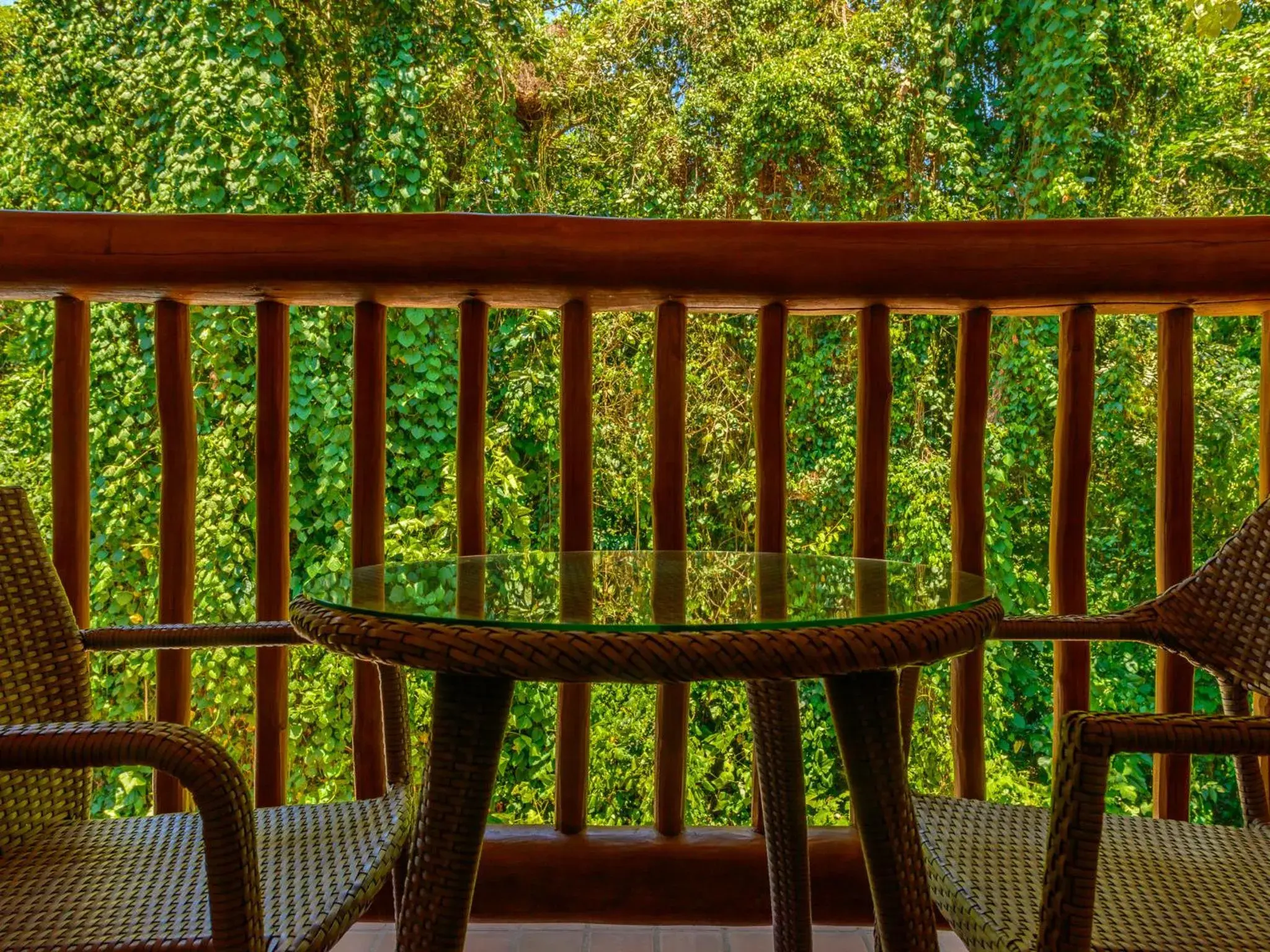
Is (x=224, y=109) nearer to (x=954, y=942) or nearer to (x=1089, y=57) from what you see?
(x=1089, y=57)

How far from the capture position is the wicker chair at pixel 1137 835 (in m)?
0.68

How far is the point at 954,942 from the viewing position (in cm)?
144

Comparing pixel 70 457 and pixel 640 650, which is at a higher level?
pixel 70 457

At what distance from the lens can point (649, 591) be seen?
0.91 metres

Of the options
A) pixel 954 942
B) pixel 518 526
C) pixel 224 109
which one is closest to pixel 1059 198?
pixel 518 526

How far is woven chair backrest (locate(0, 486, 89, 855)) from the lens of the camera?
1.02m

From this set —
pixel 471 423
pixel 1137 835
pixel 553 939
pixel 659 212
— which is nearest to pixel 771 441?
pixel 471 423

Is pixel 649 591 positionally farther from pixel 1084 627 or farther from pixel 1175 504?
pixel 1175 504

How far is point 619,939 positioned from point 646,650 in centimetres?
98

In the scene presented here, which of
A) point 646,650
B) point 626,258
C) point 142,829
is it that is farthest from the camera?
point 626,258

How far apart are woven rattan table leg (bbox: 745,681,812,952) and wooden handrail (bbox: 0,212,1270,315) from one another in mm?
634

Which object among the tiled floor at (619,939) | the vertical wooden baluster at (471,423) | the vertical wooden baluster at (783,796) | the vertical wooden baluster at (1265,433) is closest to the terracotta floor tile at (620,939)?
the tiled floor at (619,939)

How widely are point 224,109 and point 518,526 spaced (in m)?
3.31

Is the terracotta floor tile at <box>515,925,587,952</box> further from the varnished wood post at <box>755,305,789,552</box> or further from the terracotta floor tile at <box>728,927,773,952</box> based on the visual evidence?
the varnished wood post at <box>755,305,789,552</box>
